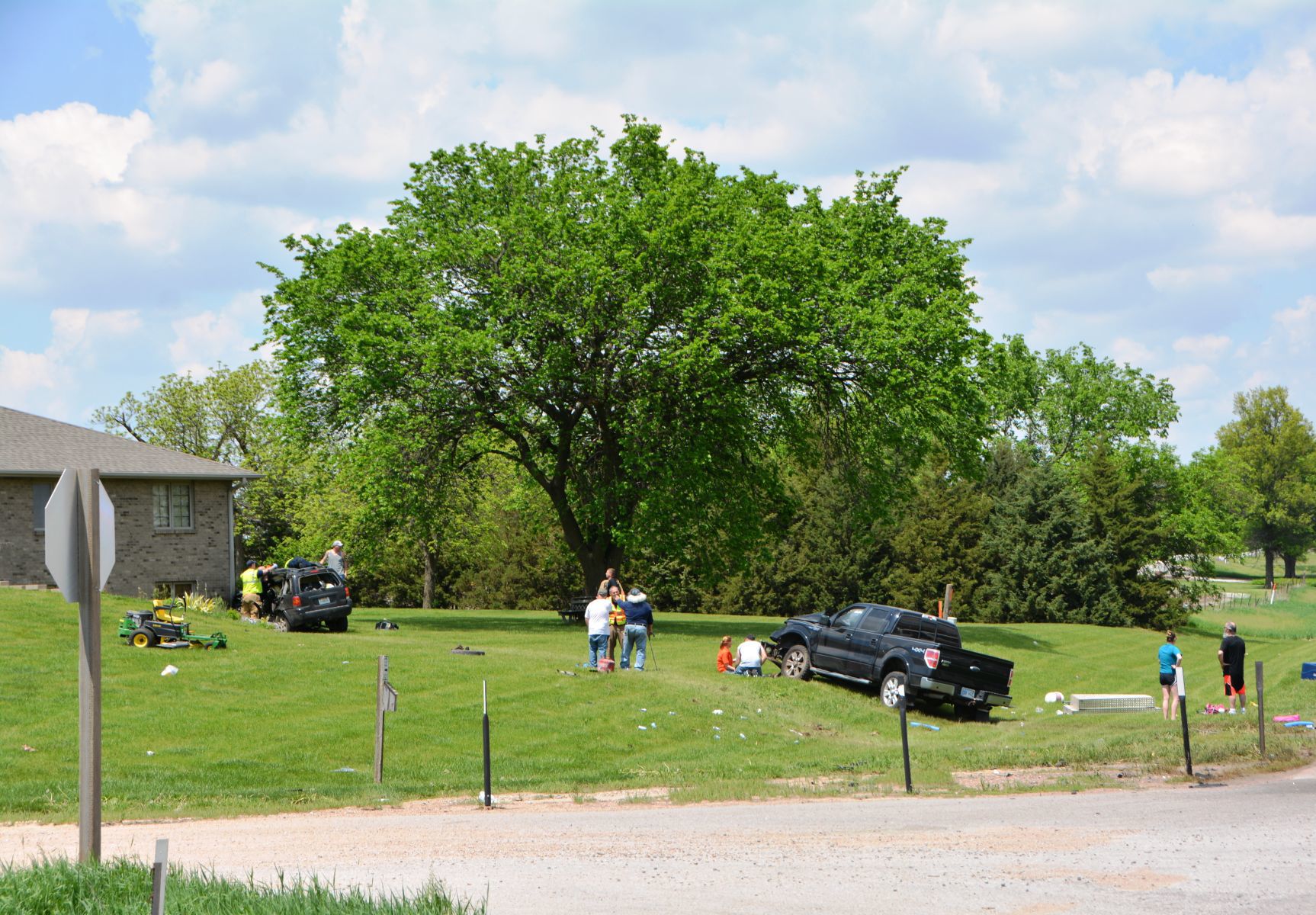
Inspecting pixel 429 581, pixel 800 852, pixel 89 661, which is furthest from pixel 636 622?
pixel 429 581

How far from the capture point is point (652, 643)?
107ft

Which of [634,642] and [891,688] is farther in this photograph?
[634,642]

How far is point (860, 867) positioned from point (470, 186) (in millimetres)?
32066

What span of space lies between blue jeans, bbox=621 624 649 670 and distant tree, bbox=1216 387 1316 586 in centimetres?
10583

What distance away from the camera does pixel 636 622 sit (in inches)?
982

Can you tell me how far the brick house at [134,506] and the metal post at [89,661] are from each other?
86.6 ft

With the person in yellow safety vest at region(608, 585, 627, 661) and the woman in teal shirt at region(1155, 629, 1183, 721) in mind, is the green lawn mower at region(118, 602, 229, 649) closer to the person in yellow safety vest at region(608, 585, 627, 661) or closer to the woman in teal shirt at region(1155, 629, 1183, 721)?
the person in yellow safety vest at region(608, 585, 627, 661)

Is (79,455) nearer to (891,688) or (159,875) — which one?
(891,688)

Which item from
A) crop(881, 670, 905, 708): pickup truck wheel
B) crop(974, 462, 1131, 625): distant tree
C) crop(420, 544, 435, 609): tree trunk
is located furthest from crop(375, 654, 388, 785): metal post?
crop(974, 462, 1131, 625): distant tree

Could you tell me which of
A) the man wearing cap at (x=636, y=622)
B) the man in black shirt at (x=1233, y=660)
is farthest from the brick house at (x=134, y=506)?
the man in black shirt at (x=1233, y=660)

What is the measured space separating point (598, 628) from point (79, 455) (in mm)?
18030

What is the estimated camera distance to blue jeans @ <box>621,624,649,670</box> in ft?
81.6

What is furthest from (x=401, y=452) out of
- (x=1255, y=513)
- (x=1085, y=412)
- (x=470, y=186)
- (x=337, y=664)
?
(x=1255, y=513)

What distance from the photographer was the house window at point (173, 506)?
35.6 m
